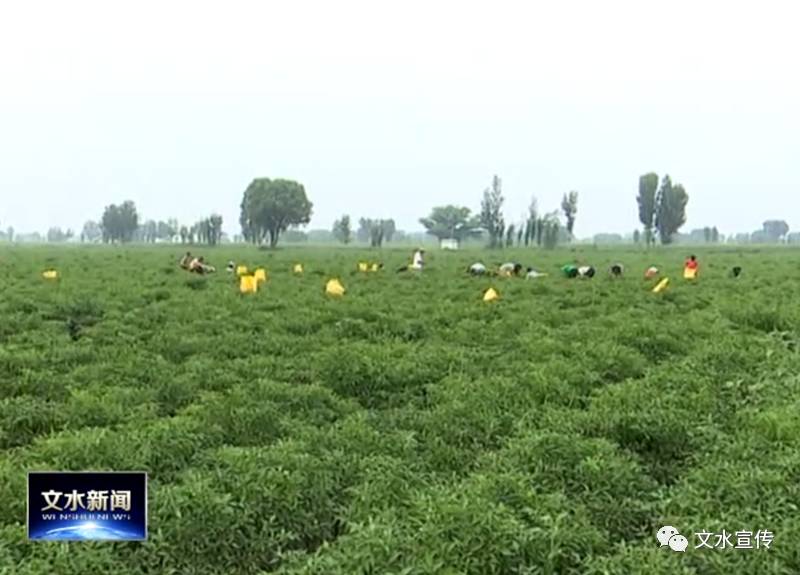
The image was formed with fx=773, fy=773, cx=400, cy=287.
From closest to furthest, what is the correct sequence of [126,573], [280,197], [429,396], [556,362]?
[126,573], [429,396], [556,362], [280,197]

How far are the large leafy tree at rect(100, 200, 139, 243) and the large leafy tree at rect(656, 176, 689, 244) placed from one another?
59.6 meters

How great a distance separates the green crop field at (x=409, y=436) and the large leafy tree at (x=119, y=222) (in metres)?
85.9

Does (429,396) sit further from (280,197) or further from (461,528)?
(280,197)

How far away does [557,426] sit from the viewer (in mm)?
5520

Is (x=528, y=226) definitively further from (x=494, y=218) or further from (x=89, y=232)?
(x=89, y=232)

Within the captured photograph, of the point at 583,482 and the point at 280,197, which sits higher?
the point at 280,197

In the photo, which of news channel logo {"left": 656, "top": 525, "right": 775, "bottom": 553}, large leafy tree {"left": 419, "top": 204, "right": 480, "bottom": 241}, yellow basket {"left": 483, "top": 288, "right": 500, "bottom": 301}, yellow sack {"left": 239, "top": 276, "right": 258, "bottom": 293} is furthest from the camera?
large leafy tree {"left": 419, "top": 204, "right": 480, "bottom": 241}

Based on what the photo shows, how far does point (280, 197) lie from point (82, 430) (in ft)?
202

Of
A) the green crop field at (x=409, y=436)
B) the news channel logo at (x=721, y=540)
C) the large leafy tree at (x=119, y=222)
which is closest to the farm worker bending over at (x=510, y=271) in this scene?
the green crop field at (x=409, y=436)

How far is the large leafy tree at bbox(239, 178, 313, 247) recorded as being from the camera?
64.9 metres

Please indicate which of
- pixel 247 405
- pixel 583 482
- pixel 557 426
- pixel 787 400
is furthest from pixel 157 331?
pixel 787 400

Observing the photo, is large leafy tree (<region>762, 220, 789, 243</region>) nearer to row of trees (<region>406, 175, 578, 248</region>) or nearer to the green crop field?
row of trees (<region>406, 175, 578, 248</region>)

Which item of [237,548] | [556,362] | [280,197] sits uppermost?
[280,197]

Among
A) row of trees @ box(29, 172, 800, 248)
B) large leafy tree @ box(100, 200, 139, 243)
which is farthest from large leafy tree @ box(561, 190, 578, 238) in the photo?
large leafy tree @ box(100, 200, 139, 243)
